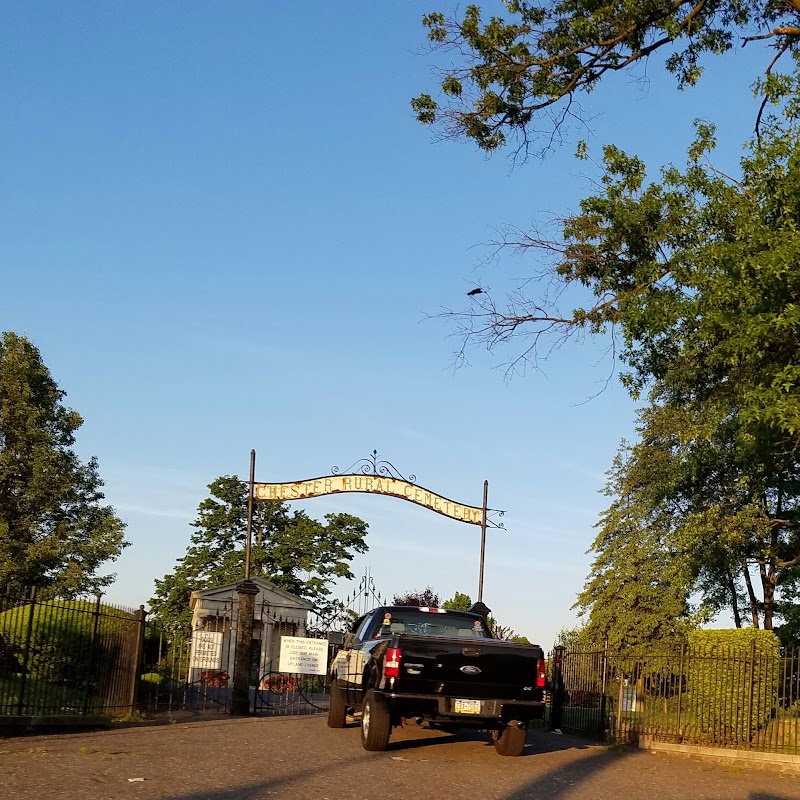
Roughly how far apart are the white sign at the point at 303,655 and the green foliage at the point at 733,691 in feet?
29.5

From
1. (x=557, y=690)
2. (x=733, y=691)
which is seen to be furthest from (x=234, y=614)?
(x=733, y=691)

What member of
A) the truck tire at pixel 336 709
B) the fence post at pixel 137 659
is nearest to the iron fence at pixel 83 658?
the fence post at pixel 137 659

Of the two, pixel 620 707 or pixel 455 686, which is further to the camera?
pixel 620 707

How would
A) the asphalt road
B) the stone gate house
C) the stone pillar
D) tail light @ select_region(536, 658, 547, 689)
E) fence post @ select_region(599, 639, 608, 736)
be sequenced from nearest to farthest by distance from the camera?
the asphalt road < tail light @ select_region(536, 658, 547, 689) < fence post @ select_region(599, 639, 608, 736) < the stone pillar < the stone gate house

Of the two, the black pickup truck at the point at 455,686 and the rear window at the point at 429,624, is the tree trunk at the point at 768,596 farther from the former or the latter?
the black pickup truck at the point at 455,686

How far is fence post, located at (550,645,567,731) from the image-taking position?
826 inches

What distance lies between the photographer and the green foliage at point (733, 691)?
1675 cm

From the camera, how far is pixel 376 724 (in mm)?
12805

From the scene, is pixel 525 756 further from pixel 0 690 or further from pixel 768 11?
pixel 768 11

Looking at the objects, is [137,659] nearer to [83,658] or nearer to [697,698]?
[83,658]

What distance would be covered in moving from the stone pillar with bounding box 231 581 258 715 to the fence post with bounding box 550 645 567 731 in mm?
6322

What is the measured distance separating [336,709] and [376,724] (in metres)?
4.42

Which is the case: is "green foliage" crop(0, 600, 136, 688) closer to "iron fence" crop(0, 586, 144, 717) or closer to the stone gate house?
"iron fence" crop(0, 586, 144, 717)

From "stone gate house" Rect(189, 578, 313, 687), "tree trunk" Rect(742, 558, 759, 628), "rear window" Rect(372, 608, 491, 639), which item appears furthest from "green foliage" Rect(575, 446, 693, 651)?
"rear window" Rect(372, 608, 491, 639)
